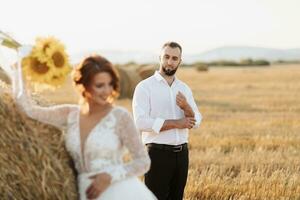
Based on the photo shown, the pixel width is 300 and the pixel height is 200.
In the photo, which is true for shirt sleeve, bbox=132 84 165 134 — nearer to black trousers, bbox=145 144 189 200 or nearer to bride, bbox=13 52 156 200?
black trousers, bbox=145 144 189 200

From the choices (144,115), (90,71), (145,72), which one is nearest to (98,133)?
(90,71)

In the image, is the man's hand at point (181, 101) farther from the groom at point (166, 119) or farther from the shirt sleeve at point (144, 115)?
the shirt sleeve at point (144, 115)

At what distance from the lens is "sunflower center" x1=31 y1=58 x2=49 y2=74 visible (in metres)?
4.12

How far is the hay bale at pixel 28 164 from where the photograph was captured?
4.10m

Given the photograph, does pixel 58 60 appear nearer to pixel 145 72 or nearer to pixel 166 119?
pixel 166 119

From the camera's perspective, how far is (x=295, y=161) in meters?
9.45

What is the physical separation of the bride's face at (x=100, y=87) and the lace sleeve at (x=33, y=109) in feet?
0.85

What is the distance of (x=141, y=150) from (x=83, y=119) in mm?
402

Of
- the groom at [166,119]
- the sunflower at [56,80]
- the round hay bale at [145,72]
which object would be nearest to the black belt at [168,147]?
the groom at [166,119]

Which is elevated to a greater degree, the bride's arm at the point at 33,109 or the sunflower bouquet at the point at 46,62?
the sunflower bouquet at the point at 46,62

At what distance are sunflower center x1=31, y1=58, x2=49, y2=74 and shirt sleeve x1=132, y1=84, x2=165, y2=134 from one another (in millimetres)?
1882

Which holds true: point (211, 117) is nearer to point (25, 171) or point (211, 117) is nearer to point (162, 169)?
point (162, 169)

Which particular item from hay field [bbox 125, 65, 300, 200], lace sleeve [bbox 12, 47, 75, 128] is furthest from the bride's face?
hay field [bbox 125, 65, 300, 200]

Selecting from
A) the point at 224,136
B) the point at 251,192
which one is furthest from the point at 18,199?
the point at 224,136
